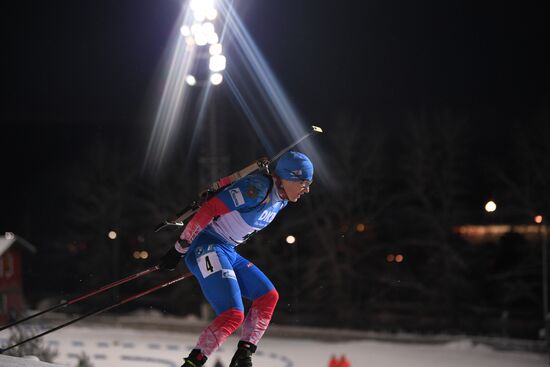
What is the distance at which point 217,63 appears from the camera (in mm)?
19422

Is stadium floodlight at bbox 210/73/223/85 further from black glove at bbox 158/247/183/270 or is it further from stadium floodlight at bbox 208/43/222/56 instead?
black glove at bbox 158/247/183/270

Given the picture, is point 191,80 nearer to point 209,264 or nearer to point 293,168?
point 293,168

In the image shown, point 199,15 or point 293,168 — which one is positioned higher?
point 199,15

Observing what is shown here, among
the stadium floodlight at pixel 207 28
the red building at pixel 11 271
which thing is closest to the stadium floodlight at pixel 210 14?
the stadium floodlight at pixel 207 28

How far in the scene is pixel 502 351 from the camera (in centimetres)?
2247

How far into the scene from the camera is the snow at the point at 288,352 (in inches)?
816

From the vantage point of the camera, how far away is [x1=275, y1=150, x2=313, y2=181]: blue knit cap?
493 cm

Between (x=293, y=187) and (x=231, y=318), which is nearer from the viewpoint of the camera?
(x=231, y=318)

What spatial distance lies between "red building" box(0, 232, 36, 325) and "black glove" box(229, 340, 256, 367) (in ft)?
78.8

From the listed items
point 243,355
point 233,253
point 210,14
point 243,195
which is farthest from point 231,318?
point 210,14

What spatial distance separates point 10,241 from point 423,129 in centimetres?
1722

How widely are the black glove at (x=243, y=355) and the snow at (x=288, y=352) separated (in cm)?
1534

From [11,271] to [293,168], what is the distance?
25.8 meters

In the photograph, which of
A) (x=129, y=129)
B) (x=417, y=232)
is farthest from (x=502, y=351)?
(x=129, y=129)
